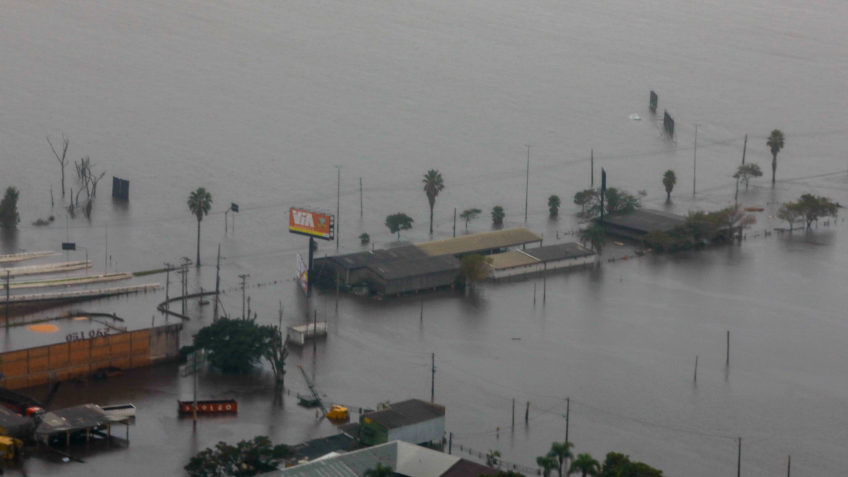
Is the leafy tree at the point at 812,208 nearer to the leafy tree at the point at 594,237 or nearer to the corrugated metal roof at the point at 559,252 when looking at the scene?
the leafy tree at the point at 594,237

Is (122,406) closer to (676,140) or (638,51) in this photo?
(676,140)

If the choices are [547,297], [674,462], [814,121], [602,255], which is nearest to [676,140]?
[814,121]

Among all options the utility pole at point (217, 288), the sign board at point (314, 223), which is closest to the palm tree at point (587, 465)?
the utility pole at point (217, 288)

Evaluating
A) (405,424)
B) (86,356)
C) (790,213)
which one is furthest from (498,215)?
(405,424)

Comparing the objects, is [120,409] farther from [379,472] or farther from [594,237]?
[594,237]

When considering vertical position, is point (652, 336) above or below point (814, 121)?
below

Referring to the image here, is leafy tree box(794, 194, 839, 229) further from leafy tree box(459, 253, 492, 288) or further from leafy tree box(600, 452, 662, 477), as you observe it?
leafy tree box(600, 452, 662, 477)
